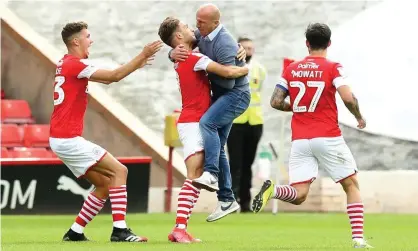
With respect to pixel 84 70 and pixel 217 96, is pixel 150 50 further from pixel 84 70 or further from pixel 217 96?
pixel 217 96

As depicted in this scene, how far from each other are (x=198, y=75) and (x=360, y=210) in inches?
73.3

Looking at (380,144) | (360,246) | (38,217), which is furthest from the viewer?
(380,144)

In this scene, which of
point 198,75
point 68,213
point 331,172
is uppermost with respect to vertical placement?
point 198,75

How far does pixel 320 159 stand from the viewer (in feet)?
33.9

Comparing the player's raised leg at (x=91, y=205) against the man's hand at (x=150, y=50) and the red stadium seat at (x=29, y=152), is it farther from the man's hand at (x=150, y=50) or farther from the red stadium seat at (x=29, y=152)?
the red stadium seat at (x=29, y=152)

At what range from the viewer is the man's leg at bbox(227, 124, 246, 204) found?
17516 mm

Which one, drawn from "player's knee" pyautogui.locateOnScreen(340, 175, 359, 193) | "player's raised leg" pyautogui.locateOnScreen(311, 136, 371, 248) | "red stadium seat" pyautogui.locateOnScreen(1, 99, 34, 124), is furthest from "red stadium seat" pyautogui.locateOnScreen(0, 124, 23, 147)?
"player's knee" pyautogui.locateOnScreen(340, 175, 359, 193)

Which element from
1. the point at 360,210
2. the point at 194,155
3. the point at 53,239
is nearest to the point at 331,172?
the point at 360,210

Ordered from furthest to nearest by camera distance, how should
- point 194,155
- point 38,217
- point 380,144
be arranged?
1. point 380,144
2. point 38,217
3. point 194,155

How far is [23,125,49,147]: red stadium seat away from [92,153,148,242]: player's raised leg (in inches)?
353

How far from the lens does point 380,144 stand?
20234mm

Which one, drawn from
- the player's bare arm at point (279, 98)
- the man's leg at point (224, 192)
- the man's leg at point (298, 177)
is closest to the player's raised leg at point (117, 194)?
the man's leg at point (224, 192)

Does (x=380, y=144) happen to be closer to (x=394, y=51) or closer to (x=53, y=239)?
(x=394, y=51)

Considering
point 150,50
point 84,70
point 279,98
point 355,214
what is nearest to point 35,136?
point 84,70
